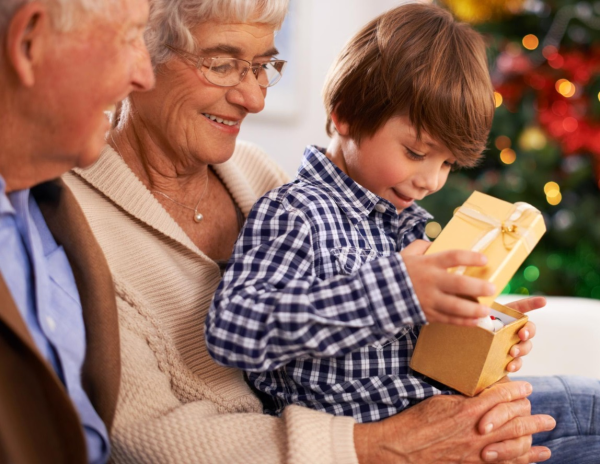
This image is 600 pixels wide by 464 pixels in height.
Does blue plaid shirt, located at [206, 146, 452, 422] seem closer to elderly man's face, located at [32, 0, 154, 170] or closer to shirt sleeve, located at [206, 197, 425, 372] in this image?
shirt sleeve, located at [206, 197, 425, 372]

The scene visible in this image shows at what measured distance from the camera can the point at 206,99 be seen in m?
1.41

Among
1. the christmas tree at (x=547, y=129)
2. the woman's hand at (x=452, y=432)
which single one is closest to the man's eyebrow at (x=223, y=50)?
the woman's hand at (x=452, y=432)

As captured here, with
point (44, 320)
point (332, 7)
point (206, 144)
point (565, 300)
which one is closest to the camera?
point (44, 320)

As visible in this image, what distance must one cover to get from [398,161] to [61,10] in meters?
0.79

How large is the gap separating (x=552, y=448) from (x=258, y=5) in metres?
1.30

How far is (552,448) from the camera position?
1.59 m

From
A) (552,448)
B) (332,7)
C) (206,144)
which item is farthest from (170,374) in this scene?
(332,7)

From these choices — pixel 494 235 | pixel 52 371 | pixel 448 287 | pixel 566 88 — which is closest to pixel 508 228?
pixel 494 235

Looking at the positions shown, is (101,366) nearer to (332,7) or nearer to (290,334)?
(290,334)

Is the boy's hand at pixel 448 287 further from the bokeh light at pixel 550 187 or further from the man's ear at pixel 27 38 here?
the bokeh light at pixel 550 187

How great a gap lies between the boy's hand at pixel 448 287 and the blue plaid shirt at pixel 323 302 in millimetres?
21

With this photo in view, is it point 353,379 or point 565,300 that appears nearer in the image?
point 353,379

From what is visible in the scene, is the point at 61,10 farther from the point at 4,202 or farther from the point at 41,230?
the point at 41,230

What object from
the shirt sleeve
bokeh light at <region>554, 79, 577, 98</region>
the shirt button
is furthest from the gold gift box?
bokeh light at <region>554, 79, 577, 98</region>
